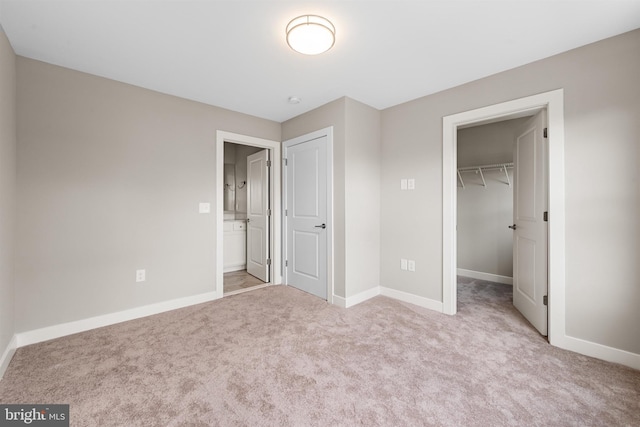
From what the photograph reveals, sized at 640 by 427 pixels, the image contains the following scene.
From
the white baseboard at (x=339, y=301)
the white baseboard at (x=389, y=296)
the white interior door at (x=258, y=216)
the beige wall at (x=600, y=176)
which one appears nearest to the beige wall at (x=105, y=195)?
the white interior door at (x=258, y=216)

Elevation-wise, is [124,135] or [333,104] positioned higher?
[333,104]

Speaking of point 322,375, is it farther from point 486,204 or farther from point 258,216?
point 486,204

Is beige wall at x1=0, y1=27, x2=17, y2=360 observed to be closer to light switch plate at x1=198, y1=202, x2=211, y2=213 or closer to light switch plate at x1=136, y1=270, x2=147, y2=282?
light switch plate at x1=136, y1=270, x2=147, y2=282

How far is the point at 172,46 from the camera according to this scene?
6.87 ft

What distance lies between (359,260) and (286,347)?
1380mm

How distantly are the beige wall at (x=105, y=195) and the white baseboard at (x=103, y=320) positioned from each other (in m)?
0.05

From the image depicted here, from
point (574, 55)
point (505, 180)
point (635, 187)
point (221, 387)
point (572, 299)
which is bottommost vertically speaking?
point (221, 387)

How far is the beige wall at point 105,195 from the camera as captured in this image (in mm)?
2262

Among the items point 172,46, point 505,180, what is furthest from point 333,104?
point 505,180

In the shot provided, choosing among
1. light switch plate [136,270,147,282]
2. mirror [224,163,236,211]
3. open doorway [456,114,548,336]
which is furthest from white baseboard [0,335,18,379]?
open doorway [456,114,548,336]

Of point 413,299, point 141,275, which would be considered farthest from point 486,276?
point 141,275

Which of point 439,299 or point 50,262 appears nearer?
point 50,262

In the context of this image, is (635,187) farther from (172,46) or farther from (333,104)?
(172,46)

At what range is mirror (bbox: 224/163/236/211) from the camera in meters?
5.16
